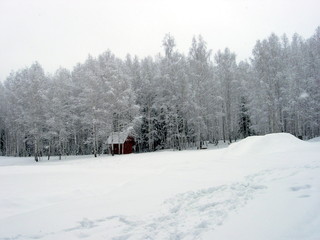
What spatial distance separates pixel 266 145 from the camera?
65.4 feet

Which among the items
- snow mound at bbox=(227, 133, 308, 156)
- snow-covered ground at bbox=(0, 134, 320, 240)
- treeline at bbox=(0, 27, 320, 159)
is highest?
treeline at bbox=(0, 27, 320, 159)

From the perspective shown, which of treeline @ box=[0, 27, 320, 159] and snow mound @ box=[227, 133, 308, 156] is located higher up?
treeline @ box=[0, 27, 320, 159]

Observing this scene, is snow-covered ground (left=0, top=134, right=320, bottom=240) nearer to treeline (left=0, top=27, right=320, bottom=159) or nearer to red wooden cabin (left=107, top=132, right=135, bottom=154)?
treeline (left=0, top=27, right=320, bottom=159)

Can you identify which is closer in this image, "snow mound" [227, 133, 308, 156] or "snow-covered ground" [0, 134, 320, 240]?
"snow-covered ground" [0, 134, 320, 240]

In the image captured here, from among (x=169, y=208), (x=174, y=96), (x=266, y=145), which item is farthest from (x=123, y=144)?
(x=169, y=208)

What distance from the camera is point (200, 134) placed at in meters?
39.9

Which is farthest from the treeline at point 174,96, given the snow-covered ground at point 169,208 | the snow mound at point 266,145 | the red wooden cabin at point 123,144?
the snow-covered ground at point 169,208

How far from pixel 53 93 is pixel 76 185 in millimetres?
35404

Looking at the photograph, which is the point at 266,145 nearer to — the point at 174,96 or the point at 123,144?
the point at 174,96

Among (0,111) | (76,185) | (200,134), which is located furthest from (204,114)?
(0,111)

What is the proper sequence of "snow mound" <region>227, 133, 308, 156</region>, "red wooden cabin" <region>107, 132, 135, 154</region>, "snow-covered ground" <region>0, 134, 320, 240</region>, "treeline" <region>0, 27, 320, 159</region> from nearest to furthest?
"snow-covered ground" <region>0, 134, 320, 240</region> < "snow mound" <region>227, 133, 308, 156</region> < "treeline" <region>0, 27, 320, 159</region> < "red wooden cabin" <region>107, 132, 135, 154</region>

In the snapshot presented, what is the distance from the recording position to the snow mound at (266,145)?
19109 mm

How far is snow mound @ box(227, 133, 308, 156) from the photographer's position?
1911 cm

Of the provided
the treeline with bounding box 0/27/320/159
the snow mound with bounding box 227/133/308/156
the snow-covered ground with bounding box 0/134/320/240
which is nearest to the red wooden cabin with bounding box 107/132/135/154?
the treeline with bounding box 0/27/320/159
